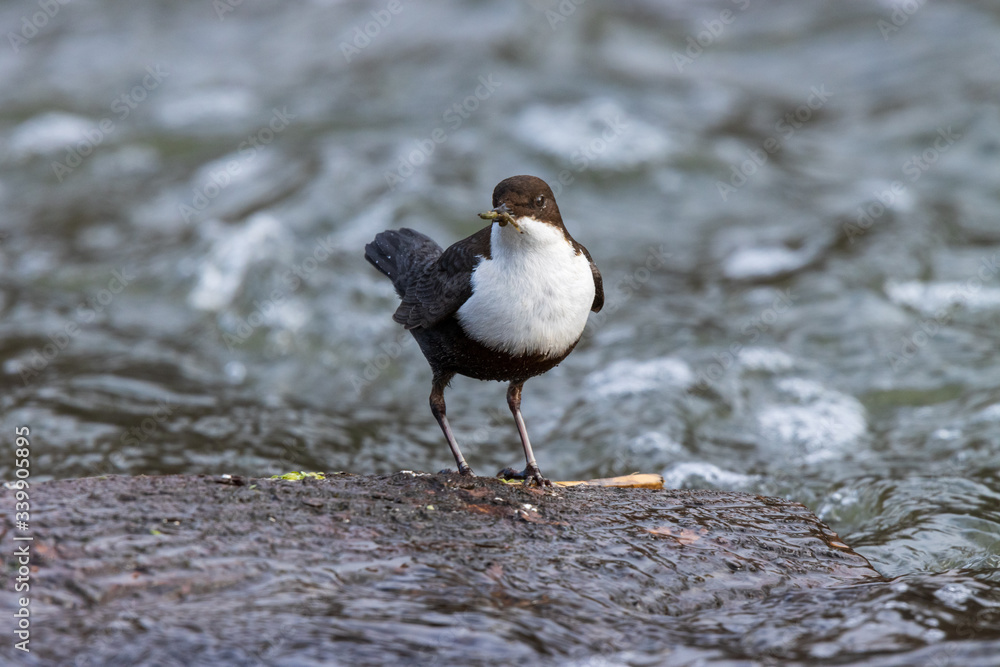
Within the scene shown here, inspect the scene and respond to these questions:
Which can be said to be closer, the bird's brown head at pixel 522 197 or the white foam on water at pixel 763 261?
the bird's brown head at pixel 522 197

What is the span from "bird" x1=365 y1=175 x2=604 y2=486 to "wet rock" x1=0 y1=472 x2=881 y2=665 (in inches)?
21.7

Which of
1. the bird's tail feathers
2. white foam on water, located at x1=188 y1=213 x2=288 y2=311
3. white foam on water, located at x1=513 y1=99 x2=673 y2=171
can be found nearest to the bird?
the bird's tail feathers

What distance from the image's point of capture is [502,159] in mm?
10109

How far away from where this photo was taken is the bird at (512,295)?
147 inches

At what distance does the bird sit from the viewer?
12.3 ft

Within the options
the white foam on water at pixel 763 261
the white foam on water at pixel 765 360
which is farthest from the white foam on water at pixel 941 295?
the white foam on water at pixel 765 360

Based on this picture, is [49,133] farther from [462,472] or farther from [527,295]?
[527,295]

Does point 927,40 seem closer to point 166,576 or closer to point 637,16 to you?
point 637,16

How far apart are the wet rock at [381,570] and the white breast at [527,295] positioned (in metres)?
0.59

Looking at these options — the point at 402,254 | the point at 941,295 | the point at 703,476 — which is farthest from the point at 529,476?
the point at 941,295

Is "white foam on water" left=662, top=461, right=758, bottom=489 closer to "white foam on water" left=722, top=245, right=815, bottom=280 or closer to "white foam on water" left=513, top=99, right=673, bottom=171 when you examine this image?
"white foam on water" left=722, top=245, right=815, bottom=280

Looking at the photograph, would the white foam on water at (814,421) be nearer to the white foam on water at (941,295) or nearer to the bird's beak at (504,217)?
the white foam on water at (941,295)

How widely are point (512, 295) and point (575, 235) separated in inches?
225

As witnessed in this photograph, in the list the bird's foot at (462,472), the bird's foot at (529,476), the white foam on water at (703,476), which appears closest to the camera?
the bird's foot at (462,472)
